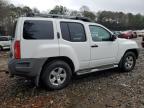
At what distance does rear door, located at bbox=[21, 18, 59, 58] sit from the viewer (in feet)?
17.8

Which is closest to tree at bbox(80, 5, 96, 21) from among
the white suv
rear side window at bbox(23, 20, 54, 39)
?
the white suv

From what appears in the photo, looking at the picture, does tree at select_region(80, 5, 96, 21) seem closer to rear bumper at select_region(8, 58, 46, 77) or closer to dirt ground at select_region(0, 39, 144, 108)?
dirt ground at select_region(0, 39, 144, 108)

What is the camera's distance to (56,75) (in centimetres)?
597

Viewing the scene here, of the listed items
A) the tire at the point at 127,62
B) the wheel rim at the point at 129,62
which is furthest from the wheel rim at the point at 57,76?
the wheel rim at the point at 129,62

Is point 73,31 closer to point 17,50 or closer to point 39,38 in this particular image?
point 39,38

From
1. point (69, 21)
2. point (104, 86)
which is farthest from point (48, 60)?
point (104, 86)

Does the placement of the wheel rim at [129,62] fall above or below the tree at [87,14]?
below

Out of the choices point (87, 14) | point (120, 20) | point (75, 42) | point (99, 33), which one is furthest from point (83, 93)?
point (120, 20)

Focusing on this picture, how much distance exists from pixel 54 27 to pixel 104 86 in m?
2.13

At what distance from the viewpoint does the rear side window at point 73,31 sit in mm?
6108

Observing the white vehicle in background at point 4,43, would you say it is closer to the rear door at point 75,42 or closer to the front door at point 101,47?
the front door at point 101,47

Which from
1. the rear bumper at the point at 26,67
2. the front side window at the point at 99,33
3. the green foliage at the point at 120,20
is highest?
the green foliage at the point at 120,20

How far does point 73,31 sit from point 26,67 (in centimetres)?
173

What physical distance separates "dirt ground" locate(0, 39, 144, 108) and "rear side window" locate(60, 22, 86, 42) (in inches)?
52.4
